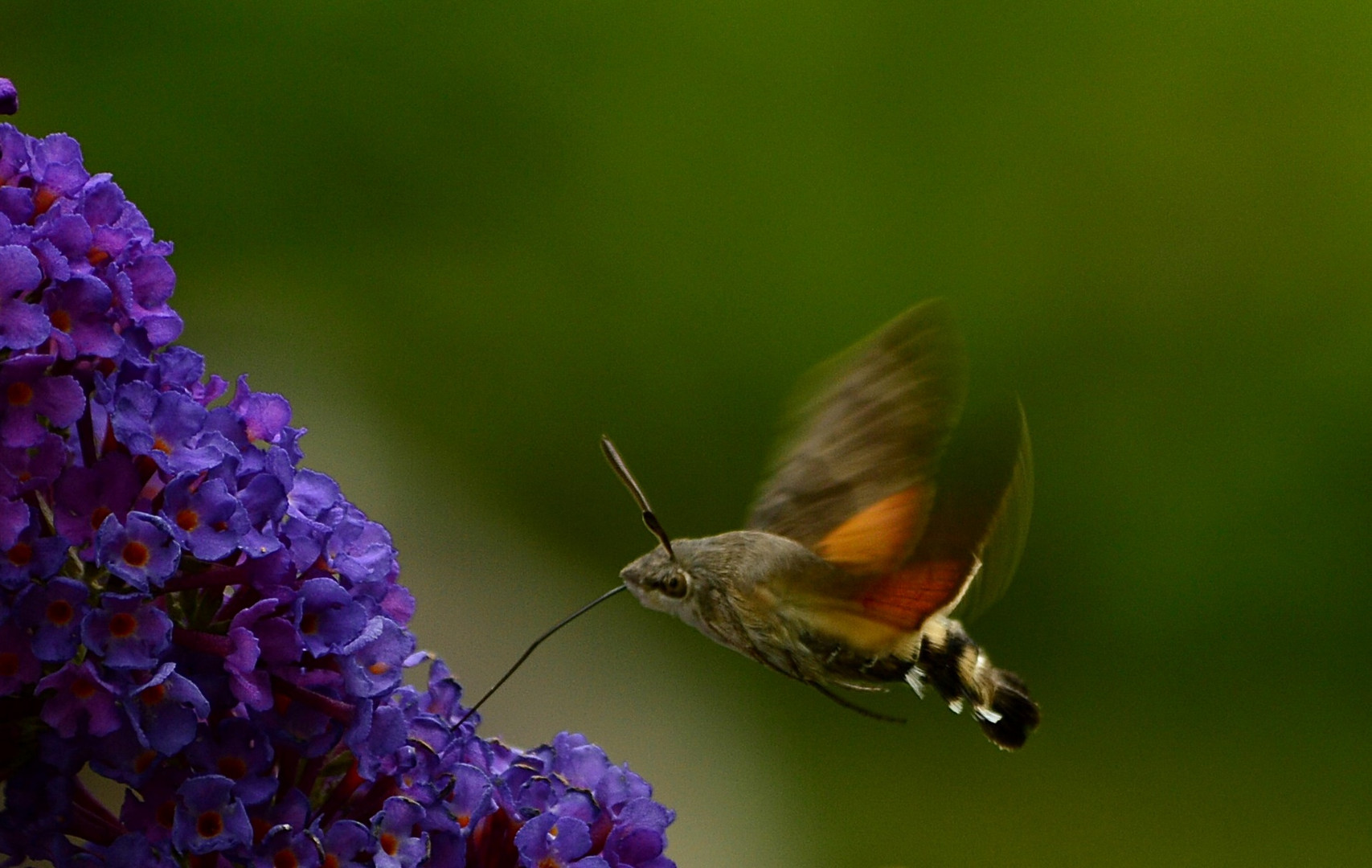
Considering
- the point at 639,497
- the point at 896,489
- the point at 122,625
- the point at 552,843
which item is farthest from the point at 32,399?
the point at 896,489

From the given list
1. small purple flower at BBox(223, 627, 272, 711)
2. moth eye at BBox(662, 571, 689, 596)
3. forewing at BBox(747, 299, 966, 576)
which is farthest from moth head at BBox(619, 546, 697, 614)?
small purple flower at BBox(223, 627, 272, 711)

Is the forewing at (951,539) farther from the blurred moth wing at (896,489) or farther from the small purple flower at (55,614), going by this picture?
the small purple flower at (55,614)

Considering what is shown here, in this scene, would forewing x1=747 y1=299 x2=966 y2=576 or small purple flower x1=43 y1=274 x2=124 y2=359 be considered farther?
forewing x1=747 y1=299 x2=966 y2=576

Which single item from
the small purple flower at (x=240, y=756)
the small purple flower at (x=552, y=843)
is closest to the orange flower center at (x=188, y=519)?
the small purple flower at (x=240, y=756)

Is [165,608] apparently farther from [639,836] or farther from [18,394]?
[639,836]

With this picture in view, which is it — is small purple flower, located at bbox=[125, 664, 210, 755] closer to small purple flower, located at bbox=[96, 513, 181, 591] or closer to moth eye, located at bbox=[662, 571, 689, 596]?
small purple flower, located at bbox=[96, 513, 181, 591]

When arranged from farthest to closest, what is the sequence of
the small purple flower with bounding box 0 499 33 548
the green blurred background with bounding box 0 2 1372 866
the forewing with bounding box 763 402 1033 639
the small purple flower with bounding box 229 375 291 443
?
the green blurred background with bounding box 0 2 1372 866 → the forewing with bounding box 763 402 1033 639 → the small purple flower with bounding box 229 375 291 443 → the small purple flower with bounding box 0 499 33 548

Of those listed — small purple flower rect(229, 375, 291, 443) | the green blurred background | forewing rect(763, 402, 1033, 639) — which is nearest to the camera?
small purple flower rect(229, 375, 291, 443)

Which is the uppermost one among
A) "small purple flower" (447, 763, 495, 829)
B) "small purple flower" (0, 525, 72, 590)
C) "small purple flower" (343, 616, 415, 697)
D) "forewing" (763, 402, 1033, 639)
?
"small purple flower" (0, 525, 72, 590)
